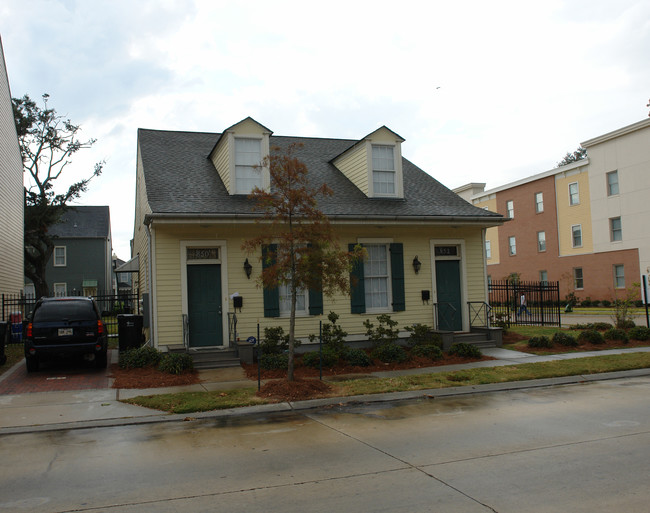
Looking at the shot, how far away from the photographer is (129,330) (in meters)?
14.2

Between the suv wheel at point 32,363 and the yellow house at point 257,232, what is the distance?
2564mm

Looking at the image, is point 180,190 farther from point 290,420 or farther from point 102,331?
point 290,420

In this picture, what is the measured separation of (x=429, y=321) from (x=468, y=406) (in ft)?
23.4

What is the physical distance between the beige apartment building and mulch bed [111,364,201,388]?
3054 centimetres

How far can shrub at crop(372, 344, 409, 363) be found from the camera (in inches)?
510

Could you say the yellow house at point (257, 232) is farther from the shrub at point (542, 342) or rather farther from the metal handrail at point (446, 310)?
the shrub at point (542, 342)

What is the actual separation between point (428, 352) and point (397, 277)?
2.77m

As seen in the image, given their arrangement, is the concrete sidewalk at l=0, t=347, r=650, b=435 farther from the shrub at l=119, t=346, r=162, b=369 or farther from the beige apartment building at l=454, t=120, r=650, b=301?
the beige apartment building at l=454, t=120, r=650, b=301

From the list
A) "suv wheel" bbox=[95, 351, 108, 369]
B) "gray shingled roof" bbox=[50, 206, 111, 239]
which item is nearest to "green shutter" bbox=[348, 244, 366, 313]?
"suv wheel" bbox=[95, 351, 108, 369]

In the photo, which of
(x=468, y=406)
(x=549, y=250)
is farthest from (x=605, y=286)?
(x=468, y=406)

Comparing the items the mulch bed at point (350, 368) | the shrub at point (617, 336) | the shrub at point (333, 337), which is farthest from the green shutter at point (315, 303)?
the shrub at point (617, 336)

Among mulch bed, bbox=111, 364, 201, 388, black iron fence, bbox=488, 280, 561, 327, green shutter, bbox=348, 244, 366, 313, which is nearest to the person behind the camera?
mulch bed, bbox=111, 364, 201, 388

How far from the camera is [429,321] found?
52.0 feet

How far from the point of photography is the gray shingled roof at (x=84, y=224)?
4314 centimetres
